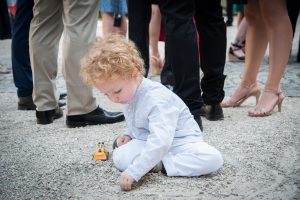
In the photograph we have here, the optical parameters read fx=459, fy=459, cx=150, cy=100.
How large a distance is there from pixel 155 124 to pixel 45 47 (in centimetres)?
126

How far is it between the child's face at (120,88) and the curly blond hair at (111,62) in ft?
0.07

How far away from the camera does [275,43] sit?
2984mm

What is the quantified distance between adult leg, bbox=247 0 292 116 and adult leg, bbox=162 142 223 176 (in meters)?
1.08

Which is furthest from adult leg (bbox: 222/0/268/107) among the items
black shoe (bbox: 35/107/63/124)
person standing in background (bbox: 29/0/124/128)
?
black shoe (bbox: 35/107/63/124)

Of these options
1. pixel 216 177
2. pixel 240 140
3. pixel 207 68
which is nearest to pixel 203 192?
pixel 216 177

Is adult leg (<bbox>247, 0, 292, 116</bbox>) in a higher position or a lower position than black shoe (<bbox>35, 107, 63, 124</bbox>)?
higher

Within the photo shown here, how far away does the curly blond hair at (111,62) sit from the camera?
1.88 meters

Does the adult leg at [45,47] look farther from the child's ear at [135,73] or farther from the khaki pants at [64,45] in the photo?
the child's ear at [135,73]

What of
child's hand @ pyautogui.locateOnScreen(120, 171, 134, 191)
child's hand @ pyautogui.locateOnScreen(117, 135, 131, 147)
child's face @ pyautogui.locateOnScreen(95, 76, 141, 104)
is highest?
child's face @ pyautogui.locateOnScreen(95, 76, 141, 104)

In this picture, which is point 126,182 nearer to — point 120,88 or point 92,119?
point 120,88

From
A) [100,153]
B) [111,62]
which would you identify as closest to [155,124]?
[111,62]

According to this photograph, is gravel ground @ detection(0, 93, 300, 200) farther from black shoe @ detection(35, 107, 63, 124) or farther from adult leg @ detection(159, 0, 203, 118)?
adult leg @ detection(159, 0, 203, 118)

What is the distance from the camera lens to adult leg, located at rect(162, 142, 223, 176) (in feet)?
6.59

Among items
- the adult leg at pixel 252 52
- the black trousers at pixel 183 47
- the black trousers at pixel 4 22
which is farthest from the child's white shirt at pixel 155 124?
the black trousers at pixel 4 22
